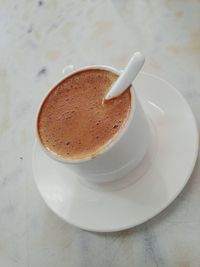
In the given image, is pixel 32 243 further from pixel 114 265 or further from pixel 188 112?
pixel 188 112

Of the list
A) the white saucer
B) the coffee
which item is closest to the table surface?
the white saucer

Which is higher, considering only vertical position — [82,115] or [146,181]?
[82,115]

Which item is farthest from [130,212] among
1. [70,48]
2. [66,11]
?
[66,11]

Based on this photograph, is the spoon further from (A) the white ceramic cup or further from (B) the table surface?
(B) the table surface

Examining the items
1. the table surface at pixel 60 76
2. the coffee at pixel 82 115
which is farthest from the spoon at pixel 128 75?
the table surface at pixel 60 76

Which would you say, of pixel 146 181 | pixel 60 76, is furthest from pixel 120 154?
pixel 60 76

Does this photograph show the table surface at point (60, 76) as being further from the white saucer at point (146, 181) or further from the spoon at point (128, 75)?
the spoon at point (128, 75)

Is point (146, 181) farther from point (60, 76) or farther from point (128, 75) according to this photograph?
point (60, 76)
